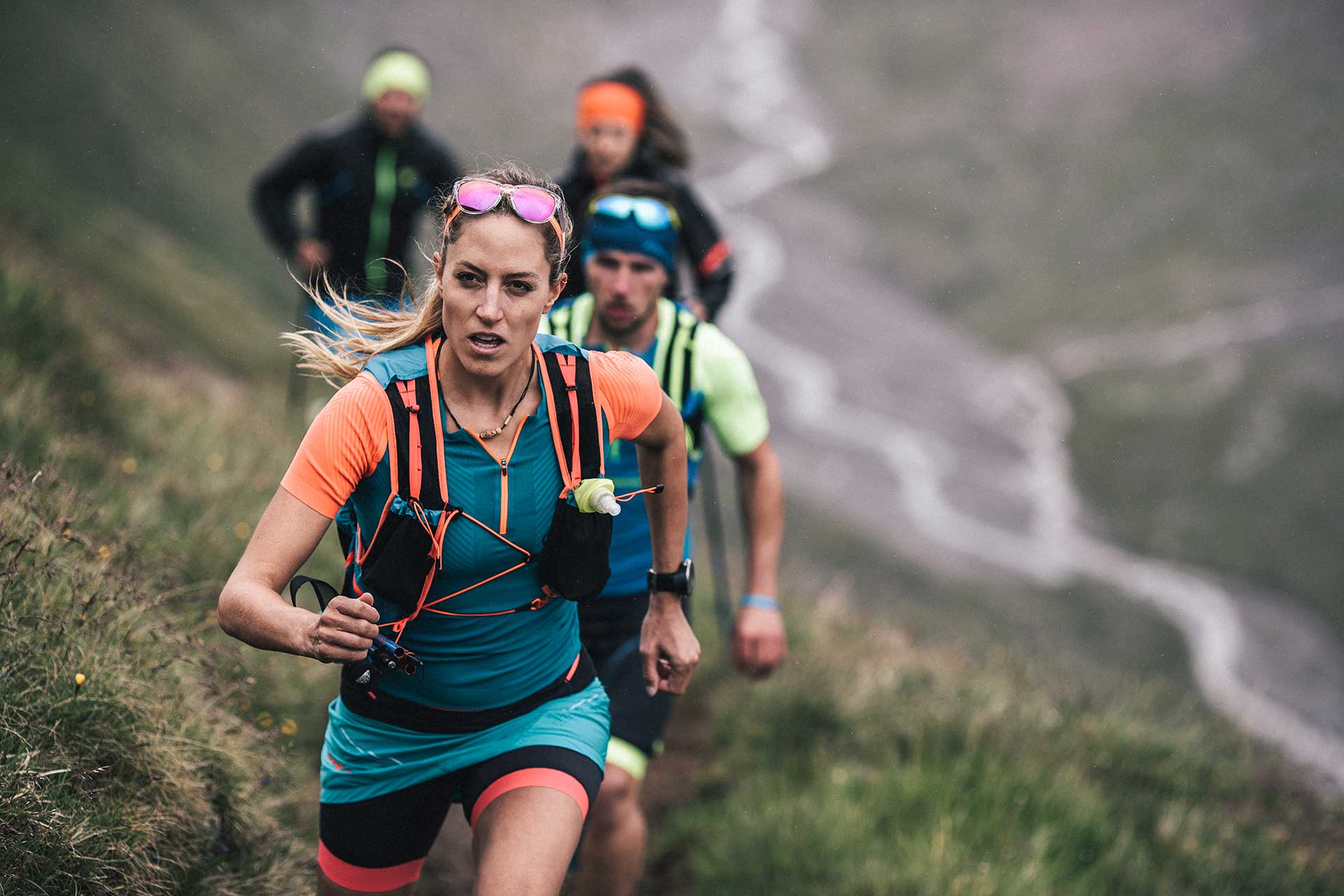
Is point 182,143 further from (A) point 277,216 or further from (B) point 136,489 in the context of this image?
(B) point 136,489

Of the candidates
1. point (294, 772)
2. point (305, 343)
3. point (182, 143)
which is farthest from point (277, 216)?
point (182, 143)

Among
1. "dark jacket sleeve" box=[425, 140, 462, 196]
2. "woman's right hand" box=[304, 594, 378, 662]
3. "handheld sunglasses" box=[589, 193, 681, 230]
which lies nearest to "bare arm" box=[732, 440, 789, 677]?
"handheld sunglasses" box=[589, 193, 681, 230]

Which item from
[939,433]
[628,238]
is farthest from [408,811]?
[939,433]

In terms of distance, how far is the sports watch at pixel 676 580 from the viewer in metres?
3.67

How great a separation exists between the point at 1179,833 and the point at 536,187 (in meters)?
5.12

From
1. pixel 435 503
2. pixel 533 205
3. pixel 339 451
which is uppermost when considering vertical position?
pixel 533 205

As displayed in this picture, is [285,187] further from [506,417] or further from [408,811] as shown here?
[408,811]

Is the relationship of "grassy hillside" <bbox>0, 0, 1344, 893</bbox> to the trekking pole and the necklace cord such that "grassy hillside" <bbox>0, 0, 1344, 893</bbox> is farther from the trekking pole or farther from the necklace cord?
the necklace cord

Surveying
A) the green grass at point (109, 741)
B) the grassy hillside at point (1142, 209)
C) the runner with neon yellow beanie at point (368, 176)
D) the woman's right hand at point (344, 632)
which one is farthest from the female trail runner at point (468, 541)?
the grassy hillside at point (1142, 209)

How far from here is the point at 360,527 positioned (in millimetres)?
2969

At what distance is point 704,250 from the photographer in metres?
6.61

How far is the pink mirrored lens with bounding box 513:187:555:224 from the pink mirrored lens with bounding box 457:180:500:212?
57mm

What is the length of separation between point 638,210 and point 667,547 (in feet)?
5.72

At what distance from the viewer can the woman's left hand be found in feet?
11.8
